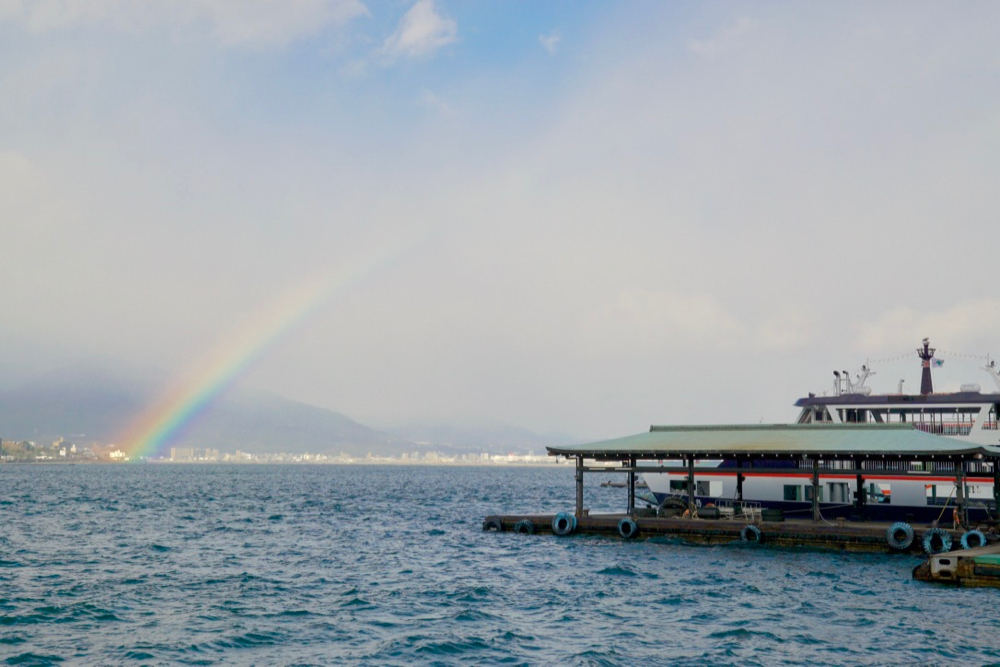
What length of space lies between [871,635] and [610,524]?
27393mm

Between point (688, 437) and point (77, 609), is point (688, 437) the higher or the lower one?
the higher one

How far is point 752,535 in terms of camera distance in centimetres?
5194

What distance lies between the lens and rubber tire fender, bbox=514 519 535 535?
60406 millimetres

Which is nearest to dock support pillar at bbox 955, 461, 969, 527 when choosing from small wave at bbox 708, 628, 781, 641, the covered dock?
the covered dock

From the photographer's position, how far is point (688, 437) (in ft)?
199

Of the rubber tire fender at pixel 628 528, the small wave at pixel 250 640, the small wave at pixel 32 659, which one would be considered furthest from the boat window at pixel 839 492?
the small wave at pixel 32 659

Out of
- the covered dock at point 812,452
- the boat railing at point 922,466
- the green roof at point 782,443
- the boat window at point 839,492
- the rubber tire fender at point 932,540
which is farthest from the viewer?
the boat window at point 839,492

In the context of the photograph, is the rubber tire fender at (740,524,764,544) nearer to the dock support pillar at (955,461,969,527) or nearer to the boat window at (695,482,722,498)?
the dock support pillar at (955,461,969,527)

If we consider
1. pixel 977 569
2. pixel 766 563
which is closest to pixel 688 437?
pixel 766 563

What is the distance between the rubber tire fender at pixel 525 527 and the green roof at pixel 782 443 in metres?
5.11

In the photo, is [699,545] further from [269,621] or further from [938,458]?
[269,621]

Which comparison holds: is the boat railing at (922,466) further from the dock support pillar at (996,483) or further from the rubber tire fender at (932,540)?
the rubber tire fender at (932,540)

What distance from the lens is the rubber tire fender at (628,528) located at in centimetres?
5559

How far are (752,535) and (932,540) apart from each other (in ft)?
30.6
